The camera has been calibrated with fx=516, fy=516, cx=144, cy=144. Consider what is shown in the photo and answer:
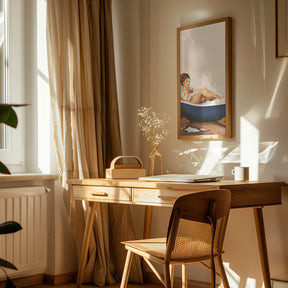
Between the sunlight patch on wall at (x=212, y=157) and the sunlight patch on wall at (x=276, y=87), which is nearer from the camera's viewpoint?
the sunlight patch on wall at (x=276, y=87)

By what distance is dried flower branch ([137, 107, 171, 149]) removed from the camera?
10.7 feet

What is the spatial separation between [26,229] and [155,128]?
3.35 feet

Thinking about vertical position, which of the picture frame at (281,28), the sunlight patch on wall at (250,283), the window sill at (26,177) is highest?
the picture frame at (281,28)

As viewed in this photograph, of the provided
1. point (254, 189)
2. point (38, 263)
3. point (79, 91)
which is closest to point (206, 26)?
point (79, 91)

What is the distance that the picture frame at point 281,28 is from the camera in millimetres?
2809

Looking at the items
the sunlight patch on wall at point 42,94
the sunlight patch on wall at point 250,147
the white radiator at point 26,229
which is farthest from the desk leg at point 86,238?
the sunlight patch on wall at point 250,147

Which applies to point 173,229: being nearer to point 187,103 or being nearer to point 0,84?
point 187,103

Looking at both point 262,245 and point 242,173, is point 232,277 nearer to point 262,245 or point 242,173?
point 262,245

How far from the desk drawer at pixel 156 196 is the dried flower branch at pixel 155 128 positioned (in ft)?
1.70

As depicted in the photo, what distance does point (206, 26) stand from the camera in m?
3.16

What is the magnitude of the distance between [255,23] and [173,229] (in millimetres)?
1425

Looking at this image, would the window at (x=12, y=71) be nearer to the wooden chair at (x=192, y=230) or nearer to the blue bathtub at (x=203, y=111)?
the blue bathtub at (x=203, y=111)

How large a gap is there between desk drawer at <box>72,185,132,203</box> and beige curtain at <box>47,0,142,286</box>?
Result: 184mm

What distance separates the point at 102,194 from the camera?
2969 millimetres
